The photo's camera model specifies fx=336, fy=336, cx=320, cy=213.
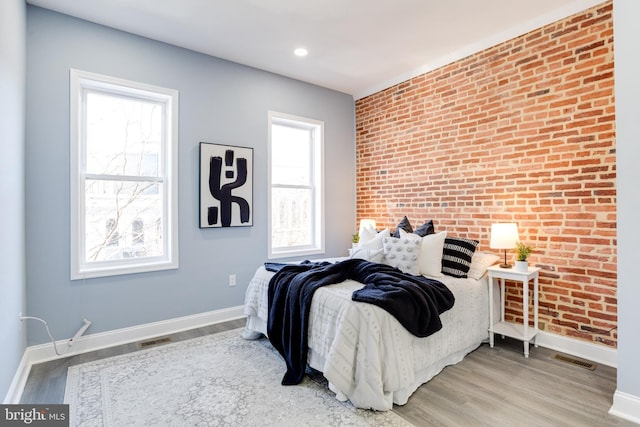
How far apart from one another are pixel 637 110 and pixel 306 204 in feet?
11.5

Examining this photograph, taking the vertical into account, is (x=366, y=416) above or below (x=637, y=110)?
below

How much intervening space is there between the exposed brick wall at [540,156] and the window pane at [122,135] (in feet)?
9.90

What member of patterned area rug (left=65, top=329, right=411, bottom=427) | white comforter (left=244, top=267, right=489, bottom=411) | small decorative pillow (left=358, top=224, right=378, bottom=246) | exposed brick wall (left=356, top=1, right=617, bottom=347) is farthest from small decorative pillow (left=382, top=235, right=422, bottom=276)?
patterned area rug (left=65, top=329, right=411, bottom=427)

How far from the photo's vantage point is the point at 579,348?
2.82 meters

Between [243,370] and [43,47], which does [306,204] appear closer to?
[243,370]

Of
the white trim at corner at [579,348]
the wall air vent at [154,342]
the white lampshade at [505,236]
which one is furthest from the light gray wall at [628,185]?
the wall air vent at [154,342]

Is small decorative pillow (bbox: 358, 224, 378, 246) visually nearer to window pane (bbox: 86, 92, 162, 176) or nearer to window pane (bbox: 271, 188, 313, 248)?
window pane (bbox: 271, 188, 313, 248)

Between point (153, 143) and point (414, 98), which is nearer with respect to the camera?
point (153, 143)

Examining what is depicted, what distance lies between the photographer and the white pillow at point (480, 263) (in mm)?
3109

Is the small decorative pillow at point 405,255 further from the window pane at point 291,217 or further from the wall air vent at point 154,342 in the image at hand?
the wall air vent at point 154,342

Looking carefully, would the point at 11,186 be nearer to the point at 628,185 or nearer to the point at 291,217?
the point at 291,217

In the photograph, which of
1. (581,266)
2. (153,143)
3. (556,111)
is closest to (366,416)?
(581,266)

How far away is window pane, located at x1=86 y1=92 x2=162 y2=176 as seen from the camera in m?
3.23

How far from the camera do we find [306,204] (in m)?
4.76
